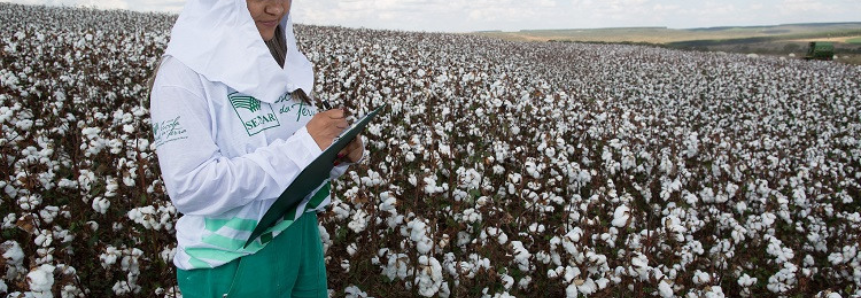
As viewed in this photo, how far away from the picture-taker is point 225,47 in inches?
64.4

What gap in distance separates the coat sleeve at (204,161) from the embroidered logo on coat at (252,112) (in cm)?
9

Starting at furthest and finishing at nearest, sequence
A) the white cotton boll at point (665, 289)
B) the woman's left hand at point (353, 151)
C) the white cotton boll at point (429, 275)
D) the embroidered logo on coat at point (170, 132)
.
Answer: the white cotton boll at point (665, 289)
the white cotton boll at point (429, 275)
the woman's left hand at point (353, 151)
the embroidered logo on coat at point (170, 132)

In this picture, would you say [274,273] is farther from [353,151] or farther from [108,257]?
[108,257]

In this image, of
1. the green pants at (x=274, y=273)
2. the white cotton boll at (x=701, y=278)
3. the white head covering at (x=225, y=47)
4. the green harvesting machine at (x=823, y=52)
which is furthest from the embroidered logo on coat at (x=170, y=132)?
the green harvesting machine at (x=823, y=52)

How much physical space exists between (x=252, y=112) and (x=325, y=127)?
11.0 inches

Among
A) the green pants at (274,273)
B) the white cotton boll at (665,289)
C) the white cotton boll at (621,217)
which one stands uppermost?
the green pants at (274,273)

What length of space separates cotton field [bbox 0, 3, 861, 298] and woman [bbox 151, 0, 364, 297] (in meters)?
1.04

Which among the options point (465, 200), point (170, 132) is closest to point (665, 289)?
point (465, 200)

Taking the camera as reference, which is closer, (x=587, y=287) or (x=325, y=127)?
(x=325, y=127)

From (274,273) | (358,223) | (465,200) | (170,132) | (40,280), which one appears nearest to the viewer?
(170,132)

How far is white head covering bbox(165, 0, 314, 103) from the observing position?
159 cm

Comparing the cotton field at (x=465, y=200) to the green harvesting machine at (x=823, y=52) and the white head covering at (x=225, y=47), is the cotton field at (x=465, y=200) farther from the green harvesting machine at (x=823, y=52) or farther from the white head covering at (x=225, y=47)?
the green harvesting machine at (x=823, y=52)

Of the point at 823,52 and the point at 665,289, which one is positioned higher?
the point at 823,52

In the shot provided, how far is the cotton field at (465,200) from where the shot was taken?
135 inches
